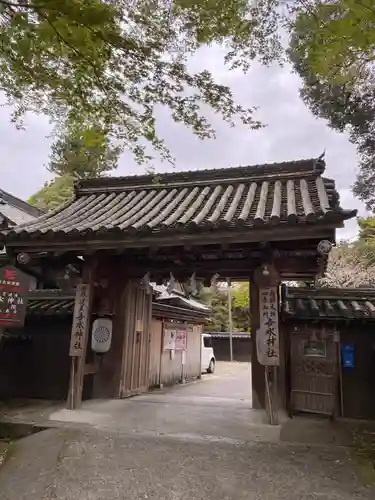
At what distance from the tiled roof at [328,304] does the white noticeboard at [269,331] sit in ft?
4.82

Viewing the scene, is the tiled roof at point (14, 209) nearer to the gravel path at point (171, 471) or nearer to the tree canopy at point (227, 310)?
the gravel path at point (171, 471)

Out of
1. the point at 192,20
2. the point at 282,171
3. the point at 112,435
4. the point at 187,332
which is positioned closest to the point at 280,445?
the point at 112,435

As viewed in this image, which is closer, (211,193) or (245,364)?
(211,193)

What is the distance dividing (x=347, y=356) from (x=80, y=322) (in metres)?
5.57

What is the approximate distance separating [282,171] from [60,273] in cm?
592

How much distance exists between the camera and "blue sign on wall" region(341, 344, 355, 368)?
7992mm

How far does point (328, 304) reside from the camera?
8781mm

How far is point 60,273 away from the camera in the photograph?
8.64 m

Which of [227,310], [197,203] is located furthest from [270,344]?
[227,310]

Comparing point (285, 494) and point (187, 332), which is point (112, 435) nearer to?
point (285, 494)

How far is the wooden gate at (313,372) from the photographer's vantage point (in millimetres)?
7816

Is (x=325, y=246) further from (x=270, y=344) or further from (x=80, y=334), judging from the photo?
(x=80, y=334)

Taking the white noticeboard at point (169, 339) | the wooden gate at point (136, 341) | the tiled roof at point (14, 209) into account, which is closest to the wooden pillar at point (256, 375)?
the wooden gate at point (136, 341)

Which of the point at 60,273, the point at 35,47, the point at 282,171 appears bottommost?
the point at 60,273
